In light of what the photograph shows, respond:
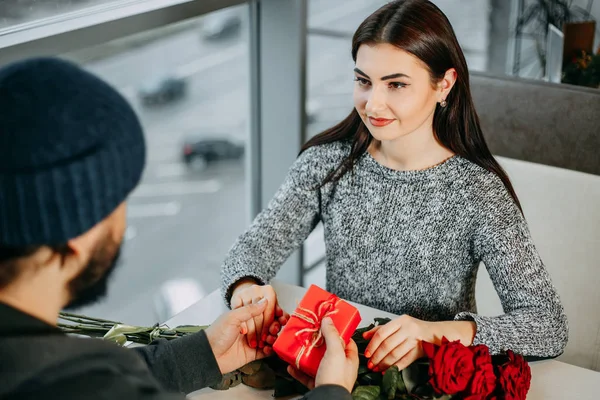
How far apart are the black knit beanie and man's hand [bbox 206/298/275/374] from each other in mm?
528

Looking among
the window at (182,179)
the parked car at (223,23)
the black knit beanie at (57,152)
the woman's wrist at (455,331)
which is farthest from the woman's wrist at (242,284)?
the window at (182,179)

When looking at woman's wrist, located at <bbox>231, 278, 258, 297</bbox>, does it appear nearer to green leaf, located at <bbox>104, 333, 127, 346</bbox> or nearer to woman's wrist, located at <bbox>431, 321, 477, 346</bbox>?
green leaf, located at <bbox>104, 333, 127, 346</bbox>

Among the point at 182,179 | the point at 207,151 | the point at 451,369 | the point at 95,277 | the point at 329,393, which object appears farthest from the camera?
the point at 182,179

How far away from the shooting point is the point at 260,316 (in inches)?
52.3

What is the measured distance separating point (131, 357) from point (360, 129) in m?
0.95

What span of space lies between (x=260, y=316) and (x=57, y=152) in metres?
0.70

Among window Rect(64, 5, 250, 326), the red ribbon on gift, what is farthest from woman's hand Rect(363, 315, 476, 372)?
window Rect(64, 5, 250, 326)

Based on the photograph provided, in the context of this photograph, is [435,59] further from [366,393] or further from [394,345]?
[366,393]

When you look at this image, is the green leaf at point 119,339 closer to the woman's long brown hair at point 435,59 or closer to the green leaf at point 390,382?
the green leaf at point 390,382

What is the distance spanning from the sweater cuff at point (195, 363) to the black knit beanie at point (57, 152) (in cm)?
49

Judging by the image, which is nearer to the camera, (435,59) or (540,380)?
(540,380)

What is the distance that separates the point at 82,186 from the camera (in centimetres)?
73

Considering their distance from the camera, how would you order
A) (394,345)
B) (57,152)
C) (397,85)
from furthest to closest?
(397,85), (394,345), (57,152)

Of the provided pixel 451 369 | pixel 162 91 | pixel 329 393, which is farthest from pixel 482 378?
pixel 162 91
